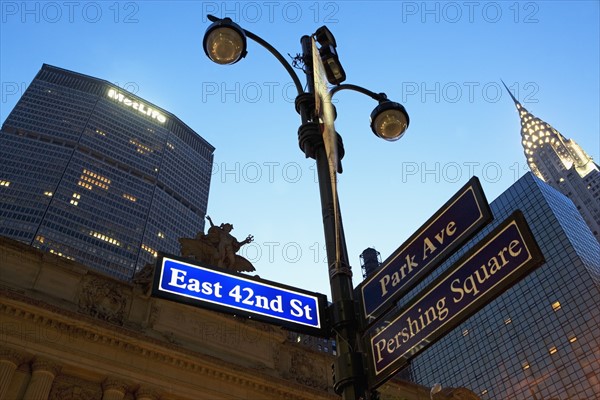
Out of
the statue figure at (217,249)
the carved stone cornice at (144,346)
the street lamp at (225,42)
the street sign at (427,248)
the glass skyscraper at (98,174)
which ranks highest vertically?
the glass skyscraper at (98,174)

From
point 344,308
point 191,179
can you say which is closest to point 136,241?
point 191,179

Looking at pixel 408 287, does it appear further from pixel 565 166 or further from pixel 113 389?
pixel 565 166

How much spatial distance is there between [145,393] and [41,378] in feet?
13.4

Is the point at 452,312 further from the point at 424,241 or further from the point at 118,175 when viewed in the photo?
the point at 118,175

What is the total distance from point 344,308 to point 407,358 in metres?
0.94

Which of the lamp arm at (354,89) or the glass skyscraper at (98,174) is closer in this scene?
the lamp arm at (354,89)

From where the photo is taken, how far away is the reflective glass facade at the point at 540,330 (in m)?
84.6

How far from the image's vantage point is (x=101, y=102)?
155 meters

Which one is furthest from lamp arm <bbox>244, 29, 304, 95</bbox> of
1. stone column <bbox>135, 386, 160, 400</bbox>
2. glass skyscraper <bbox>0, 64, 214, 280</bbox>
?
glass skyscraper <bbox>0, 64, 214, 280</bbox>

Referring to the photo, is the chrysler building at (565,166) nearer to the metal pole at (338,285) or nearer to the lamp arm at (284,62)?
the lamp arm at (284,62)

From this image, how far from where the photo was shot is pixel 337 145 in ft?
24.2

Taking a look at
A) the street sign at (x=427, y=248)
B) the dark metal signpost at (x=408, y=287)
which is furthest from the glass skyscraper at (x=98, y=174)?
the street sign at (x=427, y=248)

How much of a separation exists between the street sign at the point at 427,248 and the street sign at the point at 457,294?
6.6 inches

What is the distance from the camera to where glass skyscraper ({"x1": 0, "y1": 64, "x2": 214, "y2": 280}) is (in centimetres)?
11612
